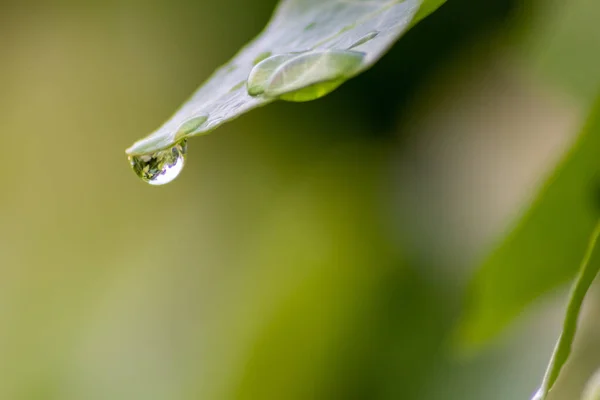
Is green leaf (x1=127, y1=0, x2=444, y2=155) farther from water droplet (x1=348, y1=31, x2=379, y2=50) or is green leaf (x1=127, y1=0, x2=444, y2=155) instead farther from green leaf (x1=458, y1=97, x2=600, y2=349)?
green leaf (x1=458, y1=97, x2=600, y2=349)

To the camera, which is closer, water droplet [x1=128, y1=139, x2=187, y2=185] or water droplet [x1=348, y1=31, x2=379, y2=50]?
water droplet [x1=348, y1=31, x2=379, y2=50]

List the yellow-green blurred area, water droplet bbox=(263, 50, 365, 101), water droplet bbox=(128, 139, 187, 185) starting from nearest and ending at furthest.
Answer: water droplet bbox=(263, 50, 365, 101) < water droplet bbox=(128, 139, 187, 185) < the yellow-green blurred area

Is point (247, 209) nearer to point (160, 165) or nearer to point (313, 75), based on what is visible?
point (160, 165)

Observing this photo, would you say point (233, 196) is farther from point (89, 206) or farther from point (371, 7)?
point (371, 7)

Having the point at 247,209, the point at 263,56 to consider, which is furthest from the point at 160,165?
the point at 247,209

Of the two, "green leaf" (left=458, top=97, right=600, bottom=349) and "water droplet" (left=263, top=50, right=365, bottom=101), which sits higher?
"water droplet" (left=263, top=50, right=365, bottom=101)

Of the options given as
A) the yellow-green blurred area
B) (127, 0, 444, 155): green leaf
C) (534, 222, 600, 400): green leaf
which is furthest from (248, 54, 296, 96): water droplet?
the yellow-green blurred area

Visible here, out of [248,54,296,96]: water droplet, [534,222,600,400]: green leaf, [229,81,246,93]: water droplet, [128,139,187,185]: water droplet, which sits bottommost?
[534,222,600,400]: green leaf

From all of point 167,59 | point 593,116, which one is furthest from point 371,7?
point 167,59

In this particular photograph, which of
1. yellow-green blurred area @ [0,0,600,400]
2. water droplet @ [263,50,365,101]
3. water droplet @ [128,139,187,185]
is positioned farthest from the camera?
yellow-green blurred area @ [0,0,600,400]
